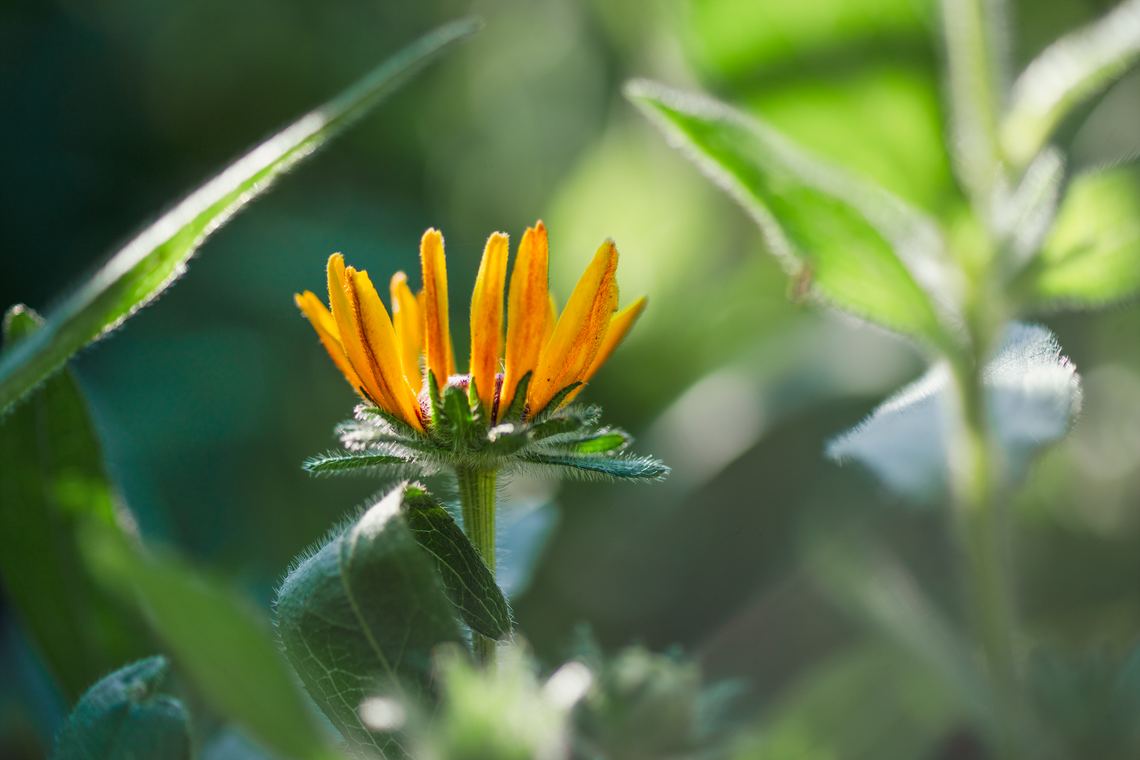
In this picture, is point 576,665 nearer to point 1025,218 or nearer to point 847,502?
point 1025,218

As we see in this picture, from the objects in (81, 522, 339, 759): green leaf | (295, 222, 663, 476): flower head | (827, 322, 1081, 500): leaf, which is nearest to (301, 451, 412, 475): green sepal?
(295, 222, 663, 476): flower head

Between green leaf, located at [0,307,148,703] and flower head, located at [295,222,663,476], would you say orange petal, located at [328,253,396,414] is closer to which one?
flower head, located at [295,222,663,476]

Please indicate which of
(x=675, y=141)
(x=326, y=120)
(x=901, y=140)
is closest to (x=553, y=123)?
(x=901, y=140)

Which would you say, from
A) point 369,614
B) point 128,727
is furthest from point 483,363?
point 128,727

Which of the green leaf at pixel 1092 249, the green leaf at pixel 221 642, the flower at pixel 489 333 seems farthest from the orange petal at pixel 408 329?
the green leaf at pixel 1092 249

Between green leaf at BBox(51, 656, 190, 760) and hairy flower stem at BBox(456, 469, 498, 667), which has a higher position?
hairy flower stem at BBox(456, 469, 498, 667)
